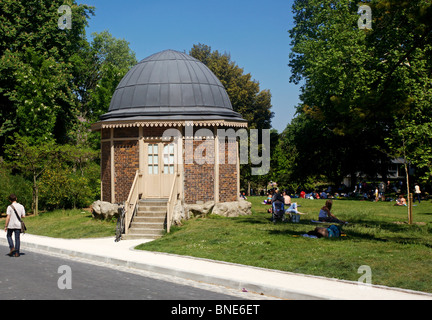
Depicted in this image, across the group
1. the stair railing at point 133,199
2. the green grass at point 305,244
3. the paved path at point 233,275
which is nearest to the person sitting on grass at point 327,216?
the green grass at point 305,244

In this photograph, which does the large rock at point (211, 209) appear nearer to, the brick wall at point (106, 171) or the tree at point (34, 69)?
the brick wall at point (106, 171)

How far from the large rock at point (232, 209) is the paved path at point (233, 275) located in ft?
18.6

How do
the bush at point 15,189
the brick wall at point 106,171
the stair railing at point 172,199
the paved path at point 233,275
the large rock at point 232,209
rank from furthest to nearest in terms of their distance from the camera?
the bush at point 15,189 < the brick wall at point 106,171 < the large rock at point 232,209 < the stair railing at point 172,199 < the paved path at point 233,275

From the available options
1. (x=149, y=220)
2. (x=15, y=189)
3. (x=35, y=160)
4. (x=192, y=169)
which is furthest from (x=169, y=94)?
(x=15, y=189)

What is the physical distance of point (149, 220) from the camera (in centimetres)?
1920

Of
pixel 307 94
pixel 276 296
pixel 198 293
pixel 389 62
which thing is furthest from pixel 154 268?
pixel 307 94

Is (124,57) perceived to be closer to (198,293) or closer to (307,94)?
(307,94)

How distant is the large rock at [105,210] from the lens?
21609 mm

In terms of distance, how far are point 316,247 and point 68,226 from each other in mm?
12542

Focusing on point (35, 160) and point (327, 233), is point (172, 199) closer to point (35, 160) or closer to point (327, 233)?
point (327, 233)

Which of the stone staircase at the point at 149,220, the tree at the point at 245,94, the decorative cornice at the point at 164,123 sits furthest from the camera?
the tree at the point at 245,94

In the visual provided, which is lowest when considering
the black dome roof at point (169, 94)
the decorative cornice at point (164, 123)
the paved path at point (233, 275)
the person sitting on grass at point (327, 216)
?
the paved path at point (233, 275)

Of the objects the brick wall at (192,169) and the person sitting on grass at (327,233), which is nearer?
the person sitting on grass at (327,233)

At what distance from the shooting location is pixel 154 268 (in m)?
12.1
